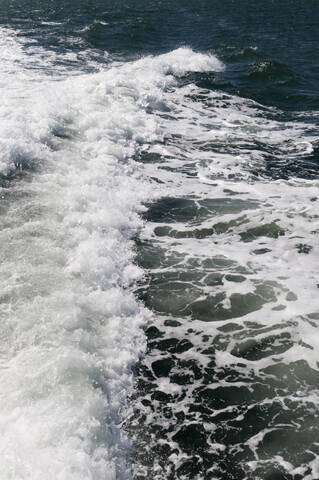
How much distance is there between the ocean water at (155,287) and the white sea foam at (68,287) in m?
0.02

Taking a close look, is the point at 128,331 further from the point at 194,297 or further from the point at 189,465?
the point at 189,465

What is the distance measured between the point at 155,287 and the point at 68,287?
1207mm

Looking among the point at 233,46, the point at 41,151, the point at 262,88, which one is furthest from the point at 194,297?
the point at 233,46

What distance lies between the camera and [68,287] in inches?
227

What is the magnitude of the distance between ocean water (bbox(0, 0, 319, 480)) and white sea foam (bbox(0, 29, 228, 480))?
0.02m

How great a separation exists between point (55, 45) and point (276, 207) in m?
19.2

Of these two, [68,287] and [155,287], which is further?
[155,287]

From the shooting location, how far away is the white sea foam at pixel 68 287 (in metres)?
3.87

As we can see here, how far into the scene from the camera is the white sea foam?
Result: 387 centimetres

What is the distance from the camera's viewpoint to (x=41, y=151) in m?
9.64

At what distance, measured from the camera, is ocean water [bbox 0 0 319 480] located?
161 inches

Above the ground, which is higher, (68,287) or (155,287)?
(68,287)

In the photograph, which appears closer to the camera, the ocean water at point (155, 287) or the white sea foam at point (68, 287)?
the white sea foam at point (68, 287)

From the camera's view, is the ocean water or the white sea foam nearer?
the white sea foam
